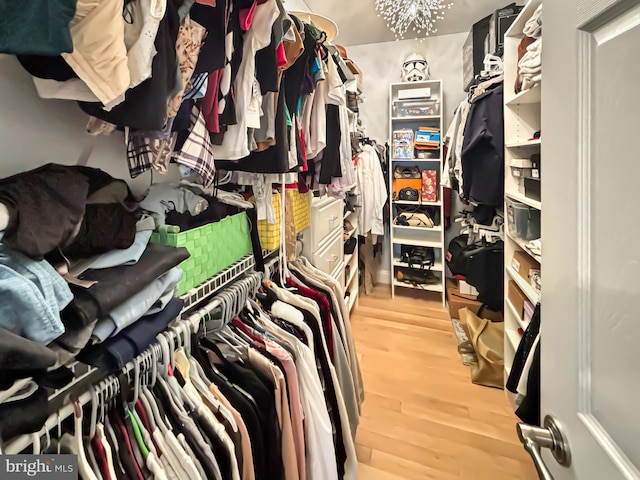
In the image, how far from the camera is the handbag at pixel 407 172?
11.2 feet

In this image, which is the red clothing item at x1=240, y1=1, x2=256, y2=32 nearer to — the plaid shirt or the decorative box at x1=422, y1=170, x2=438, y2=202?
the plaid shirt

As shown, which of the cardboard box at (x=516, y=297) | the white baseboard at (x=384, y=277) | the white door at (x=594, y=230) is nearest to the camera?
the white door at (x=594, y=230)

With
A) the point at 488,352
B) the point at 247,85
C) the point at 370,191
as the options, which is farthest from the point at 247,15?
the point at 370,191

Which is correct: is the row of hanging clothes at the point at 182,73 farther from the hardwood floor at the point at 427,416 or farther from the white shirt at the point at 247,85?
the hardwood floor at the point at 427,416

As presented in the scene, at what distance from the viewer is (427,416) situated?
189 centimetres

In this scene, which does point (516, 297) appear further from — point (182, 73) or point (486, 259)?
point (182, 73)

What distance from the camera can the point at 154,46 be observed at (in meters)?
0.56

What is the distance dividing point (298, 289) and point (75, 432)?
91 cm

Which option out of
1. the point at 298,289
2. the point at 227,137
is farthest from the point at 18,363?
the point at 298,289

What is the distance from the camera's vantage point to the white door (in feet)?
1.37

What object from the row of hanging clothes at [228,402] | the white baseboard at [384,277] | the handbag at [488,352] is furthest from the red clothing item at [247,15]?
the white baseboard at [384,277]

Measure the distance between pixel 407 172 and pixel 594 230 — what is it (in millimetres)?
3043

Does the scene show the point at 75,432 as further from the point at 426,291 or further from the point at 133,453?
the point at 426,291

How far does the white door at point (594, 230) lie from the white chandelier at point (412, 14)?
84.0 inches
